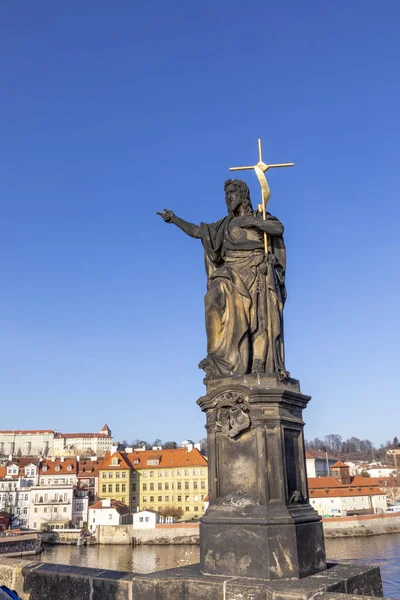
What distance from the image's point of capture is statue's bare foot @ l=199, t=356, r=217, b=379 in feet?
18.9

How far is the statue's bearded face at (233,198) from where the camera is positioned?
6289mm

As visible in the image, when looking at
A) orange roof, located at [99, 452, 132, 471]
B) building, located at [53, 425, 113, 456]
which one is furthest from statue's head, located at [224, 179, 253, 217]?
building, located at [53, 425, 113, 456]

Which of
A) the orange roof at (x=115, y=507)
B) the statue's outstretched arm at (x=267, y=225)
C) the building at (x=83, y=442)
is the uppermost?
the building at (x=83, y=442)

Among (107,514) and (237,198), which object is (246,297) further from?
(107,514)

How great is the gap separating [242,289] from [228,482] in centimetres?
183

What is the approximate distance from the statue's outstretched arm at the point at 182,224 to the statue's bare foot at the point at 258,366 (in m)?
1.68

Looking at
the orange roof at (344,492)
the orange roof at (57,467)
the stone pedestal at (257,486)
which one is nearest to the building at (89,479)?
the orange roof at (57,467)

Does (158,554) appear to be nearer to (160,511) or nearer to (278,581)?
(160,511)

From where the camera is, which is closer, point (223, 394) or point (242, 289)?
point (223, 394)

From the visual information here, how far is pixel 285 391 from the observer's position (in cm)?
529

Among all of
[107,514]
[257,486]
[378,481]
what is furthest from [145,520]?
[257,486]

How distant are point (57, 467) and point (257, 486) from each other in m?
80.5

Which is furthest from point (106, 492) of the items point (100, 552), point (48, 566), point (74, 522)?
point (48, 566)

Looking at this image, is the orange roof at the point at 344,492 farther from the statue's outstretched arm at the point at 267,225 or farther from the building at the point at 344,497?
the statue's outstretched arm at the point at 267,225
